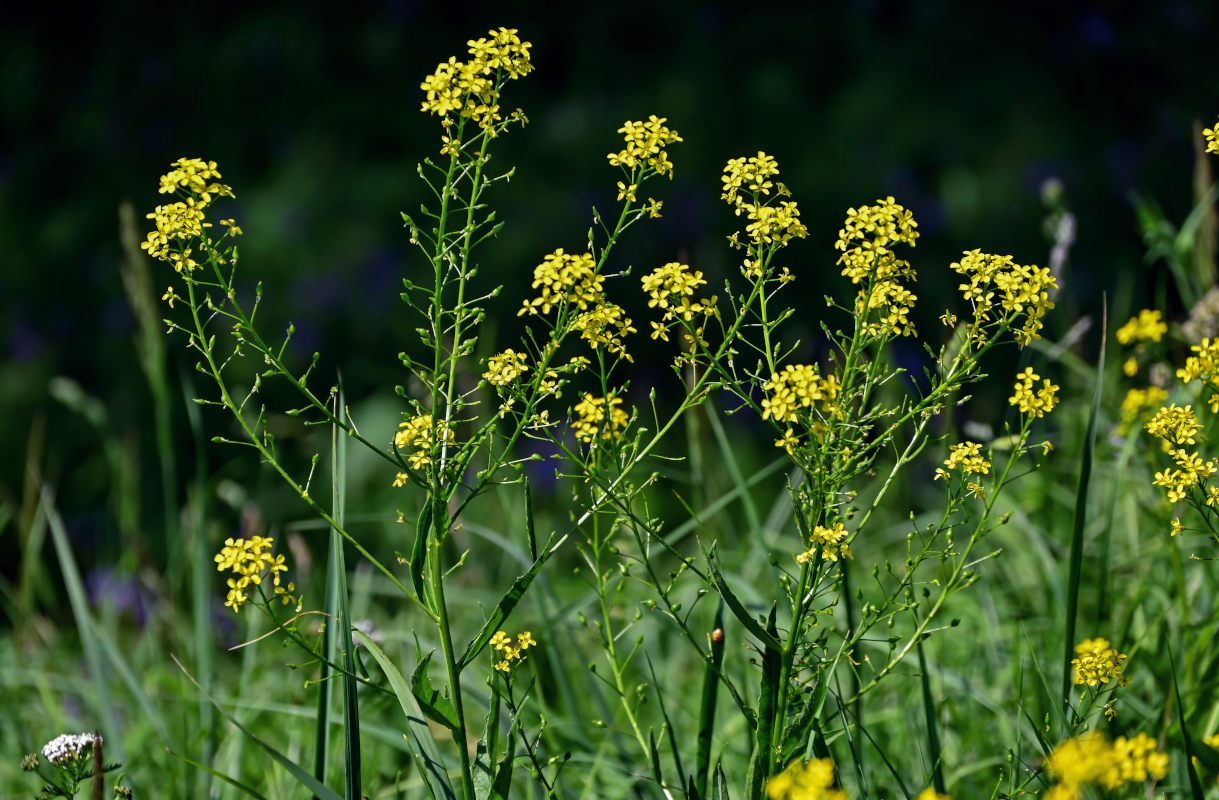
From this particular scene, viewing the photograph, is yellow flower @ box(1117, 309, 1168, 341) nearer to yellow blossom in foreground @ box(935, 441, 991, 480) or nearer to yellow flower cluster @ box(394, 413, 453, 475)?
yellow blossom in foreground @ box(935, 441, 991, 480)

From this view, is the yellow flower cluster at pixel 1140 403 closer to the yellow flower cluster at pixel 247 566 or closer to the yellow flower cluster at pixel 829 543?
the yellow flower cluster at pixel 829 543

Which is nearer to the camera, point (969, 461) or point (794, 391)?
point (794, 391)

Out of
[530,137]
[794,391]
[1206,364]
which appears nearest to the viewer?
[794,391]

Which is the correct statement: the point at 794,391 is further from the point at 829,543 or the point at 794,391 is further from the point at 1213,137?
the point at 1213,137

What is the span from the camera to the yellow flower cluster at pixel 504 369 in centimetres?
137

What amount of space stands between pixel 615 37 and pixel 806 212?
201 centimetres

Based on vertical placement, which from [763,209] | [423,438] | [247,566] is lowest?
[247,566]

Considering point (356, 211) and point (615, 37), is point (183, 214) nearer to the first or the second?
point (356, 211)

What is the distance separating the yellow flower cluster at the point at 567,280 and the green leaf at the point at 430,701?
0.44m

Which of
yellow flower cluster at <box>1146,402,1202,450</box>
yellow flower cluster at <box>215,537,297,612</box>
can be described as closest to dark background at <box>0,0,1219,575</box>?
yellow flower cluster at <box>1146,402,1202,450</box>

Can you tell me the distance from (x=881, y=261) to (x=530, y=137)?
5675 mm

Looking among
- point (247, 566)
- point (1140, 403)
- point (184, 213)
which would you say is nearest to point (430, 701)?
point (247, 566)

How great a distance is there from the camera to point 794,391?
1255 millimetres

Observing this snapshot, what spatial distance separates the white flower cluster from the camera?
149 cm
